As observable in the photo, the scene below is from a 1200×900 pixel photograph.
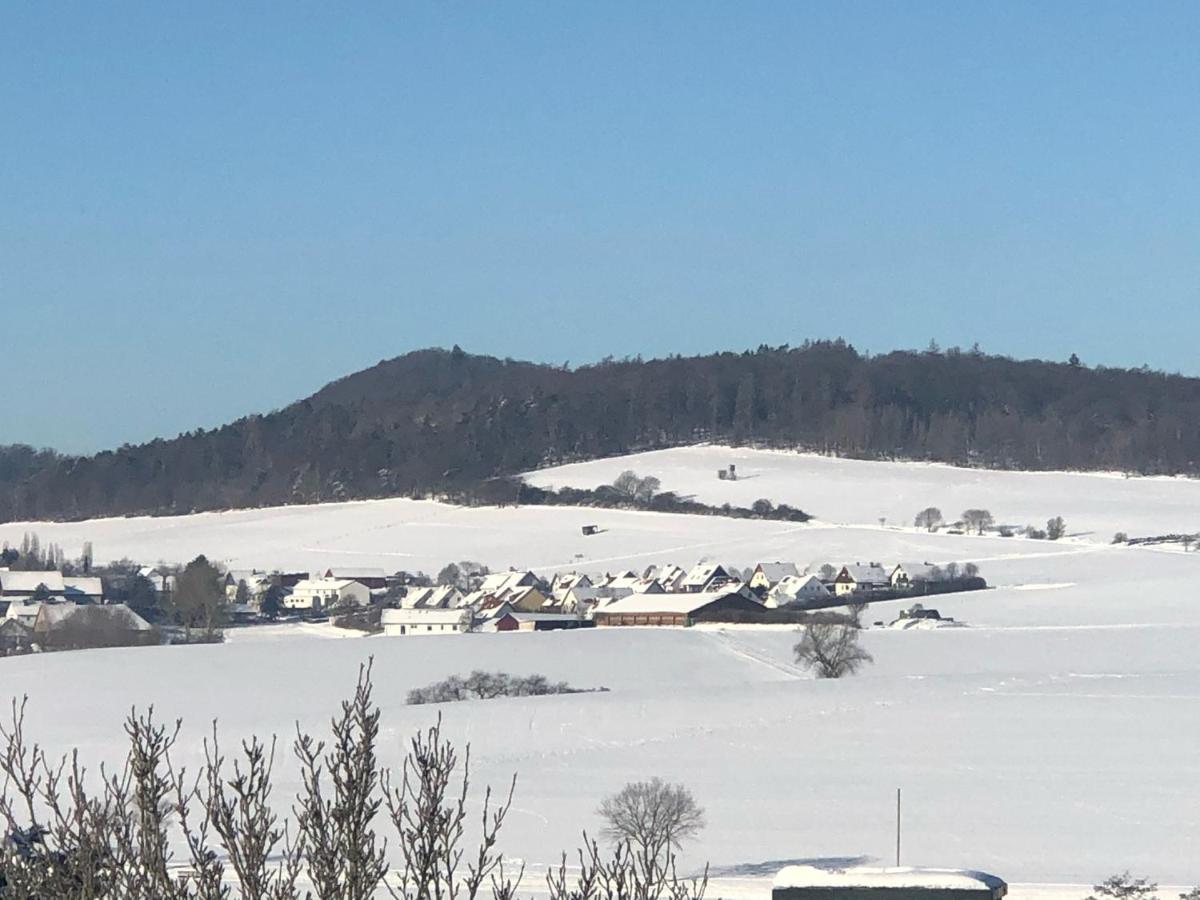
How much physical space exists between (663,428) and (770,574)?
6564 centimetres

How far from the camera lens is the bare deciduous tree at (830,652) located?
50.3 m

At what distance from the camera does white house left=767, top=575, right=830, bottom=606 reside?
76812 millimetres

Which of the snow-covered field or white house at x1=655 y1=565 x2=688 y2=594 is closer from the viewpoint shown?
the snow-covered field

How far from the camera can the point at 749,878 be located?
2217 centimetres

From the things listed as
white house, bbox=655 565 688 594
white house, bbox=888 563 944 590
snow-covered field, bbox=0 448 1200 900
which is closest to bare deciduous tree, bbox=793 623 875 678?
snow-covered field, bbox=0 448 1200 900

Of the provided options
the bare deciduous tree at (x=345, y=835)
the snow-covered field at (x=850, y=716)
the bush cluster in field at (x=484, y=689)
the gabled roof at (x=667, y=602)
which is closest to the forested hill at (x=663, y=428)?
the snow-covered field at (x=850, y=716)

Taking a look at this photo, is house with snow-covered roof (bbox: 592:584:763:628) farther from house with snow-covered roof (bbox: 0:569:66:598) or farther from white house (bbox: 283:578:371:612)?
house with snow-covered roof (bbox: 0:569:66:598)

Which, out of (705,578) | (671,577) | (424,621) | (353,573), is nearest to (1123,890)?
(424,621)

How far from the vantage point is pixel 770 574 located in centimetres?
8462

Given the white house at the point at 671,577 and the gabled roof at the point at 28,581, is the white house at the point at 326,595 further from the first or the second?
the white house at the point at 671,577

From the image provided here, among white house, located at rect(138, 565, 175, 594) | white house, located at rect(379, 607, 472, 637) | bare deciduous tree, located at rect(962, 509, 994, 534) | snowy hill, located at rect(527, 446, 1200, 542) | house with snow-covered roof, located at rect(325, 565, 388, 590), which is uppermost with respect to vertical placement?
snowy hill, located at rect(527, 446, 1200, 542)

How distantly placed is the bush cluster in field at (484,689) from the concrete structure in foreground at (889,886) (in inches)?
1031

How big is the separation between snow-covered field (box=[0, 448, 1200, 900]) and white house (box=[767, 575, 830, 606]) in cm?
639

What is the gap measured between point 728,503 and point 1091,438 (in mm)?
42937
